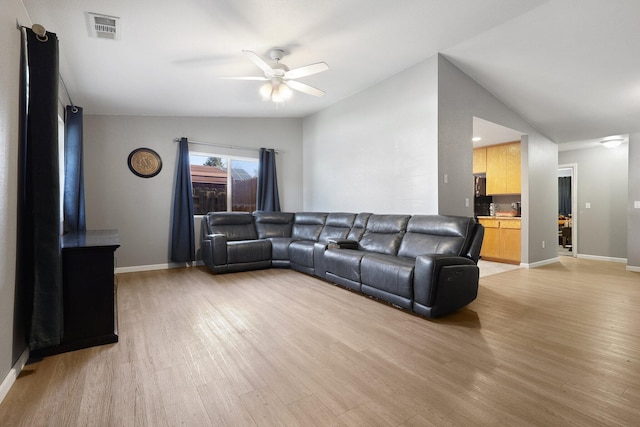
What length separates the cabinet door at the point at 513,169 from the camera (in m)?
5.76

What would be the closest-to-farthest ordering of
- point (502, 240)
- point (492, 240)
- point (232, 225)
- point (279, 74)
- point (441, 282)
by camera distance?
1. point (441, 282)
2. point (279, 74)
3. point (232, 225)
4. point (502, 240)
5. point (492, 240)

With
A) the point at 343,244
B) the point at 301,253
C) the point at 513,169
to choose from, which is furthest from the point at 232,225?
the point at 513,169

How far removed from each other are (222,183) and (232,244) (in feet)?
5.38

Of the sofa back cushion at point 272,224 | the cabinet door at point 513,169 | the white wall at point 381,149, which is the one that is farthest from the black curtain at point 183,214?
the cabinet door at point 513,169

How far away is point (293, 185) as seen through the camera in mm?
6508

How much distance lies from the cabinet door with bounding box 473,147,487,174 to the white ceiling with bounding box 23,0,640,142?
5.34 feet

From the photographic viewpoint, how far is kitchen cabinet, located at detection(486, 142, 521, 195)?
5.79 metres

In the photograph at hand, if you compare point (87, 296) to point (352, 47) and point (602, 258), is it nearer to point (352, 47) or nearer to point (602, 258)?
point (352, 47)

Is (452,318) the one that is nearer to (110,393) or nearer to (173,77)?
(110,393)

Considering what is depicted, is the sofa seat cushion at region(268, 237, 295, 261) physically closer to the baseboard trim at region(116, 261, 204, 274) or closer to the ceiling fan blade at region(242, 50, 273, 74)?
the baseboard trim at region(116, 261, 204, 274)

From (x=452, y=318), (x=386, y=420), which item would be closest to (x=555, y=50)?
(x=452, y=318)

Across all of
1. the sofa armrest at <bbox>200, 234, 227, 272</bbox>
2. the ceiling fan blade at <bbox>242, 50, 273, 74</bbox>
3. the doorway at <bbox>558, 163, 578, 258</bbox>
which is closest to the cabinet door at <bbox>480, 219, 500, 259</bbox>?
the doorway at <bbox>558, 163, 578, 258</bbox>

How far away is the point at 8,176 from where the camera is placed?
177 cm

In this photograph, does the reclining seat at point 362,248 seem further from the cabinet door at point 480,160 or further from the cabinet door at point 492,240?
the cabinet door at point 480,160
